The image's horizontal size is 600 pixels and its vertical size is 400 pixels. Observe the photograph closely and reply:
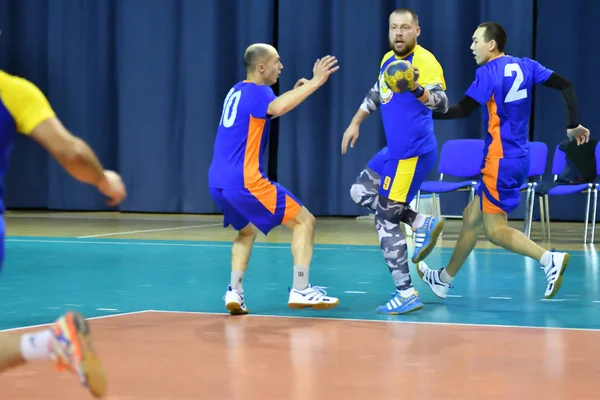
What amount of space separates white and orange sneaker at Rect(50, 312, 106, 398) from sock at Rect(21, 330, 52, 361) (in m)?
0.02

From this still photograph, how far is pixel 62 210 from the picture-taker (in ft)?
48.4

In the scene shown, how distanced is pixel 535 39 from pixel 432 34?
4.27 ft

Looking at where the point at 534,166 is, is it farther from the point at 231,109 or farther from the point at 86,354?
the point at 86,354

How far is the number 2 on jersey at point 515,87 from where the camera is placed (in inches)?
227

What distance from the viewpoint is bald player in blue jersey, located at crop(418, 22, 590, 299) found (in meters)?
5.77

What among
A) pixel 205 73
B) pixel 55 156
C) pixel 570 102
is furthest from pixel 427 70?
pixel 205 73

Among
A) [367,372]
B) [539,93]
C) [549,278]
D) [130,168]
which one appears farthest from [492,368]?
[130,168]

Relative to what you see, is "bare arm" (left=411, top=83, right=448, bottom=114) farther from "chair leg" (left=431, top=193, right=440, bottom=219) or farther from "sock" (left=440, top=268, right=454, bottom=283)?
"chair leg" (left=431, top=193, right=440, bottom=219)

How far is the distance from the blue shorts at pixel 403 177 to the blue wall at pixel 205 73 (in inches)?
294

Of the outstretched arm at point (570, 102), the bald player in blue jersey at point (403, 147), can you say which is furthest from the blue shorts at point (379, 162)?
the outstretched arm at point (570, 102)

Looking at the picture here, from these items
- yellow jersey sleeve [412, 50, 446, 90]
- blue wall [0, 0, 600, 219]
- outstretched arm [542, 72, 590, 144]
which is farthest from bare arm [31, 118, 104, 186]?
blue wall [0, 0, 600, 219]

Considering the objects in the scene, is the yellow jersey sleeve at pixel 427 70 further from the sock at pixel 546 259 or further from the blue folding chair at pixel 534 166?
the blue folding chair at pixel 534 166

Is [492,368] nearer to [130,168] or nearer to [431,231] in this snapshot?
[431,231]

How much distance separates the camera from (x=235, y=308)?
5391 millimetres
